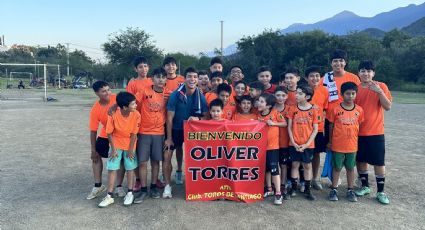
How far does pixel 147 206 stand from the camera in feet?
16.8

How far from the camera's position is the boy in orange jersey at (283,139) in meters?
5.40

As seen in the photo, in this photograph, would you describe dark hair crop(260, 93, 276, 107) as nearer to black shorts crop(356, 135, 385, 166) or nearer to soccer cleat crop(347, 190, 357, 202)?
black shorts crop(356, 135, 385, 166)

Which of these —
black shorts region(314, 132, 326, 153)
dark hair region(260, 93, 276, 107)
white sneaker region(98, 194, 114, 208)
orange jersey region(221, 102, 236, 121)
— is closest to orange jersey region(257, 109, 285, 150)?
dark hair region(260, 93, 276, 107)

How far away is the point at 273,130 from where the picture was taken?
5.37 m

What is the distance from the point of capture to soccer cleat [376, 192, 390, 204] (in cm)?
523

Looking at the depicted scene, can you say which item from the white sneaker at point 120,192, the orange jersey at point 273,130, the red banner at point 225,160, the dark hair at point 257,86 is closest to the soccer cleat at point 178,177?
the red banner at point 225,160

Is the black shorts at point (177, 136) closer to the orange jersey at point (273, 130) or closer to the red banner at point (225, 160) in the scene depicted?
the red banner at point (225, 160)

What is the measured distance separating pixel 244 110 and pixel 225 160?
2.63 ft

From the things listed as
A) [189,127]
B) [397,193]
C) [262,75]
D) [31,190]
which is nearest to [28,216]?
[31,190]

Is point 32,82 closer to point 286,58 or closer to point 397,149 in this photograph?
point 286,58

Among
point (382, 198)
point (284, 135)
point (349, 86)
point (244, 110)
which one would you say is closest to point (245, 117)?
point (244, 110)

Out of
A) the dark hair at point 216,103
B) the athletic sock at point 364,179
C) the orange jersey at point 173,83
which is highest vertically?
the orange jersey at point 173,83

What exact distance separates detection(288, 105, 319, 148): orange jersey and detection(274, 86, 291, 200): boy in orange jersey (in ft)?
0.46

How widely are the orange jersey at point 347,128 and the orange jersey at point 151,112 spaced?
2581 millimetres
